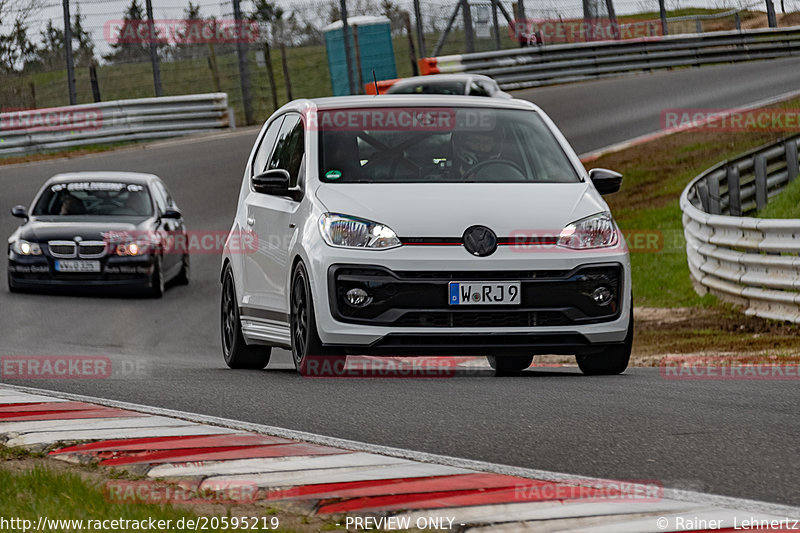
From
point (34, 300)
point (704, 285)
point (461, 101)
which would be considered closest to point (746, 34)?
point (704, 285)

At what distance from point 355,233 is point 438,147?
1.15 metres

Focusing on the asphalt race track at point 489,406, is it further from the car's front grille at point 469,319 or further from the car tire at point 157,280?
the car tire at point 157,280

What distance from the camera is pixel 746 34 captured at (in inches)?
1603

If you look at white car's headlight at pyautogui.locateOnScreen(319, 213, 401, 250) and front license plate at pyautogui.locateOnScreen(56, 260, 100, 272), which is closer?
white car's headlight at pyautogui.locateOnScreen(319, 213, 401, 250)

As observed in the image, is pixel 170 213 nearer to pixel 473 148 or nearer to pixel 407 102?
pixel 407 102

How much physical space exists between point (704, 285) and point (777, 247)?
2622 millimetres

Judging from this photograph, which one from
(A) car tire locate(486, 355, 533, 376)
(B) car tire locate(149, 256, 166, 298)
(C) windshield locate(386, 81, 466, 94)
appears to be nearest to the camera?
(A) car tire locate(486, 355, 533, 376)

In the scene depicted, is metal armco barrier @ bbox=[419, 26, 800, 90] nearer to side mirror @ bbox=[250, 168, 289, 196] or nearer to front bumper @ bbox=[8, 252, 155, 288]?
front bumper @ bbox=[8, 252, 155, 288]

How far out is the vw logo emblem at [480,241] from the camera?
7.65 meters

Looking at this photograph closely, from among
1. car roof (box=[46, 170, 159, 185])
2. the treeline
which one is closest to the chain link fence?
the treeline

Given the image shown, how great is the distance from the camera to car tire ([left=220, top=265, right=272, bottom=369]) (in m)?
9.68

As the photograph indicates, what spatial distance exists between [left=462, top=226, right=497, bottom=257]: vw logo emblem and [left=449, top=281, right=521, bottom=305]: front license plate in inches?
7.0

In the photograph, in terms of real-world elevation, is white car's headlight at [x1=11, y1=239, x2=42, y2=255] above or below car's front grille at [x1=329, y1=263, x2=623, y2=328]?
below
